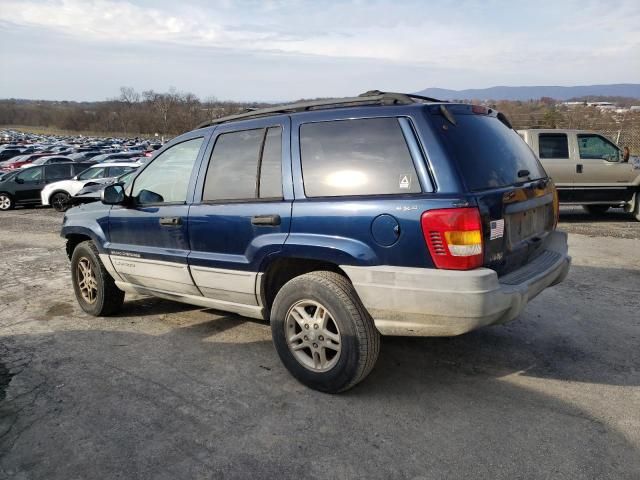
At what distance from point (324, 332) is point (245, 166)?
4.63ft

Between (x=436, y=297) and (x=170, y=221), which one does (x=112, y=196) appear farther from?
(x=436, y=297)

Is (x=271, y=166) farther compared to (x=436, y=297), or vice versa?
(x=271, y=166)

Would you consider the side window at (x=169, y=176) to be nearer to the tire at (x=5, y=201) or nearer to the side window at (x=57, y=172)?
the side window at (x=57, y=172)

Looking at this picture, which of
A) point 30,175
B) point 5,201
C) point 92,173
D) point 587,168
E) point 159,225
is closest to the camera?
point 159,225

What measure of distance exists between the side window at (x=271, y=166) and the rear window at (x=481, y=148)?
1.13 m

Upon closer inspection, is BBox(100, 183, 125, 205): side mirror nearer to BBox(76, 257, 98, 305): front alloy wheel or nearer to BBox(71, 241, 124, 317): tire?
BBox(71, 241, 124, 317): tire

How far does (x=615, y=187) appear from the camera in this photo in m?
10.6

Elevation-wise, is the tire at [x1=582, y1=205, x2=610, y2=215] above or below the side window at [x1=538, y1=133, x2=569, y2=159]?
below

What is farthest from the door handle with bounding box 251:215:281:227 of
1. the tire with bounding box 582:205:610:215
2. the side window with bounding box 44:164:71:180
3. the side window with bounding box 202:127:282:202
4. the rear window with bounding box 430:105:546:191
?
the side window with bounding box 44:164:71:180

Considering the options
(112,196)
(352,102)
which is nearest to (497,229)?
(352,102)

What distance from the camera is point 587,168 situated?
10.5m

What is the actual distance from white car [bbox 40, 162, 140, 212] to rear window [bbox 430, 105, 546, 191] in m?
14.9

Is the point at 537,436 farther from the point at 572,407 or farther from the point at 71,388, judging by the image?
the point at 71,388

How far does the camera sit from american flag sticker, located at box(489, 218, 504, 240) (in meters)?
3.05
